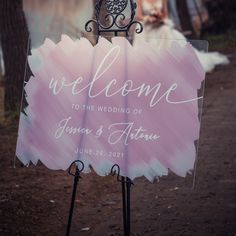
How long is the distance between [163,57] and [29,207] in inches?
87.8

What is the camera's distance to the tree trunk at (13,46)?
8.41m

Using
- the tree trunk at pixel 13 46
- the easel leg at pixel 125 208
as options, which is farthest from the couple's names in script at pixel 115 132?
the tree trunk at pixel 13 46

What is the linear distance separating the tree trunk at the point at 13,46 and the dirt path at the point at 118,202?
1580 mm

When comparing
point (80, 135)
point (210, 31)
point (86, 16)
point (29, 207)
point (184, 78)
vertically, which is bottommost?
point (29, 207)

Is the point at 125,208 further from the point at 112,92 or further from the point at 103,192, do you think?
the point at 103,192

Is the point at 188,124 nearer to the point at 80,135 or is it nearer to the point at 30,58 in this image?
the point at 80,135

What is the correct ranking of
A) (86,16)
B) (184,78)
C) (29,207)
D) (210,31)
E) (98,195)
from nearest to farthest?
(184,78)
(29,207)
(98,195)
(86,16)
(210,31)

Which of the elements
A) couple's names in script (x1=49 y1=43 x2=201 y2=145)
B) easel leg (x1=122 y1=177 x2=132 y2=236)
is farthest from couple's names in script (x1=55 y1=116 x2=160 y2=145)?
easel leg (x1=122 y1=177 x2=132 y2=236)

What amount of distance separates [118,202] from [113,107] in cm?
182

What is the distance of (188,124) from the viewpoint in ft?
12.8

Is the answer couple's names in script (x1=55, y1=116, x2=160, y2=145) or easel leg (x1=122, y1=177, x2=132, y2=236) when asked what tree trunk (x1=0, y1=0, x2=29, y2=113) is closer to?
couple's names in script (x1=55, y1=116, x2=160, y2=145)

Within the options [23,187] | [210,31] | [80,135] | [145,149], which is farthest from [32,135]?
[210,31]

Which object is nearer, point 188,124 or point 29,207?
point 188,124

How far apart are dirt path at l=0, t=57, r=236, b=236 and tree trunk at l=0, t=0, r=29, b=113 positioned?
158cm
